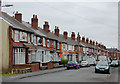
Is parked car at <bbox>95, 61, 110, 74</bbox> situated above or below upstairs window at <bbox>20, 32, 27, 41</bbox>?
below

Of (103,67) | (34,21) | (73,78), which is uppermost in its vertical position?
(34,21)

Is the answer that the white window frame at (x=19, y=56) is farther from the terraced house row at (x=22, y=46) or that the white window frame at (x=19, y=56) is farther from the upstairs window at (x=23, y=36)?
the upstairs window at (x=23, y=36)

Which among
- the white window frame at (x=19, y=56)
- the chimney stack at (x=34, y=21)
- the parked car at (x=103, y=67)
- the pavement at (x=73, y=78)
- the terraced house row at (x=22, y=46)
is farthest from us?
the chimney stack at (x=34, y=21)

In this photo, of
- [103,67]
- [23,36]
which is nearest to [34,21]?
[23,36]

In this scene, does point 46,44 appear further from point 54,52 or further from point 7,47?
point 7,47

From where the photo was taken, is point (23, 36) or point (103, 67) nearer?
point (103, 67)

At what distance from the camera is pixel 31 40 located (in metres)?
34.6

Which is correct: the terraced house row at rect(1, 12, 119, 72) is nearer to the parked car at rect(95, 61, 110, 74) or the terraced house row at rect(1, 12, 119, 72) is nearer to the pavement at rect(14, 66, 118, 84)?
the pavement at rect(14, 66, 118, 84)

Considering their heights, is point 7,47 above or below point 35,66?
above

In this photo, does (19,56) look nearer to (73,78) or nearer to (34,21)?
(73,78)

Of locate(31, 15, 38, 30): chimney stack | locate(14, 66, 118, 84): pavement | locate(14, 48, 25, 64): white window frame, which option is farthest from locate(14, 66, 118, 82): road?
locate(31, 15, 38, 30): chimney stack

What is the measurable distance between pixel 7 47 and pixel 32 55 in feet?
25.1

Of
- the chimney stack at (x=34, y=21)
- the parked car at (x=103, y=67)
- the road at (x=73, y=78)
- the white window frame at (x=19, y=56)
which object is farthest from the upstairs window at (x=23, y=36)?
the parked car at (x=103, y=67)

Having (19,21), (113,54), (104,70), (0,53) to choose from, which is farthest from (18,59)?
(113,54)
